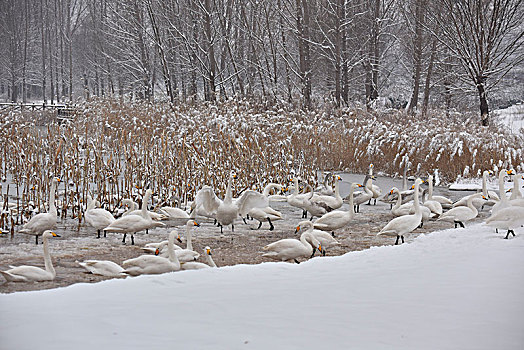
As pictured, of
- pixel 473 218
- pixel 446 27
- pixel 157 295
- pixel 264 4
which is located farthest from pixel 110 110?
pixel 157 295

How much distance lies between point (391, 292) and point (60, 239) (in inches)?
168

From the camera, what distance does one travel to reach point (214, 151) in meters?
9.16

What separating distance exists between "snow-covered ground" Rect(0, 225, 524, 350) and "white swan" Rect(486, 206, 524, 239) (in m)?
1.06

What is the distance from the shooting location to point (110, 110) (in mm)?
12727

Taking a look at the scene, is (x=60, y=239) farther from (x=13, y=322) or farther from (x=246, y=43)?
(x=246, y=43)

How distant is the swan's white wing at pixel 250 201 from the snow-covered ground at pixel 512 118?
4.60 meters

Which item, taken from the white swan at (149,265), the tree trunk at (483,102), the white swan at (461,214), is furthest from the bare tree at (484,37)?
the white swan at (149,265)

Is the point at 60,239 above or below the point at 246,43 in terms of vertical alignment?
below

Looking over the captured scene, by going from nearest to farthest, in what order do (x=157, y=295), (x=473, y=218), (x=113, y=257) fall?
(x=157, y=295), (x=113, y=257), (x=473, y=218)

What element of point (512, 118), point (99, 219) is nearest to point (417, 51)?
point (512, 118)

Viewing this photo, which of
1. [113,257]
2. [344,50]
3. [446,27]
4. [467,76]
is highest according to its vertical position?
[344,50]

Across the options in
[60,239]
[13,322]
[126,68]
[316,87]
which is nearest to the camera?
[13,322]

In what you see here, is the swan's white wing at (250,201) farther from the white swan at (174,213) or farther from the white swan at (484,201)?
the white swan at (484,201)

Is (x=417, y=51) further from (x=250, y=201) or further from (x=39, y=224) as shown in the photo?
(x=39, y=224)
